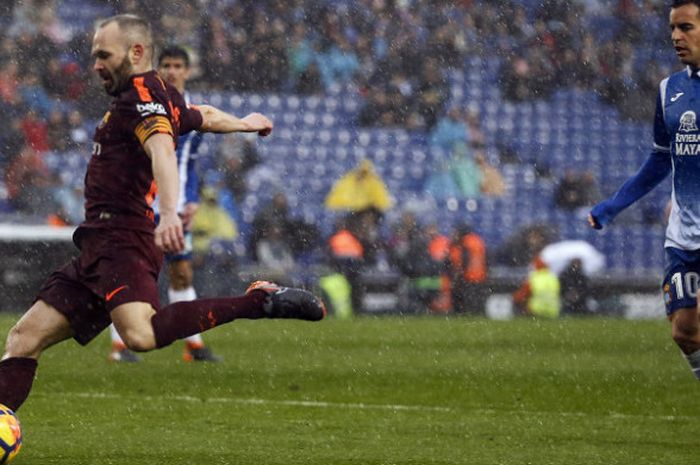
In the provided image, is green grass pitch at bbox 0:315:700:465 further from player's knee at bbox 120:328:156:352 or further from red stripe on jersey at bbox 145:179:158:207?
red stripe on jersey at bbox 145:179:158:207

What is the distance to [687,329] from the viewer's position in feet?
21.7

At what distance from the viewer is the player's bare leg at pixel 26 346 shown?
5.82m

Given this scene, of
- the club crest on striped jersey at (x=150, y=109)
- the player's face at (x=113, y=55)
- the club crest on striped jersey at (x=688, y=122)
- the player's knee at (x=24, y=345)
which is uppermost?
the player's face at (x=113, y=55)

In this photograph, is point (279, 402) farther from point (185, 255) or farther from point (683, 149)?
point (683, 149)

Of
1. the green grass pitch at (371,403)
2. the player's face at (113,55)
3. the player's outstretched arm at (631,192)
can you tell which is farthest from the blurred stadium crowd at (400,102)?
the player's face at (113,55)

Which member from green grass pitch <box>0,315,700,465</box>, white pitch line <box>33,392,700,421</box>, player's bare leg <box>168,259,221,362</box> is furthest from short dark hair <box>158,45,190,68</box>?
white pitch line <box>33,392,700,421</box>

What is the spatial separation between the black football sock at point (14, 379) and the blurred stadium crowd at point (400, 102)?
13.3m

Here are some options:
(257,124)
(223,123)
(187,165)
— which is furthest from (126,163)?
(187,165)

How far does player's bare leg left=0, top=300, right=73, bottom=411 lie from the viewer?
19.1ft

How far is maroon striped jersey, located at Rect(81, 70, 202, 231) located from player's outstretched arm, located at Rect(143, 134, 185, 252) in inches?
5.1

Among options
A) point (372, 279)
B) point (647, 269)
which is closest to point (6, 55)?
point (372, 279)

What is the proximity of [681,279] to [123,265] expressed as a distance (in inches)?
106

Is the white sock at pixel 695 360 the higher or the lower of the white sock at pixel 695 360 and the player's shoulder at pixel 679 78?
the lower

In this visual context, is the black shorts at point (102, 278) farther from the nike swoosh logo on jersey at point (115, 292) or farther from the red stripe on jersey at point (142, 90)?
the red stripe on jersey at point (142, 90)
